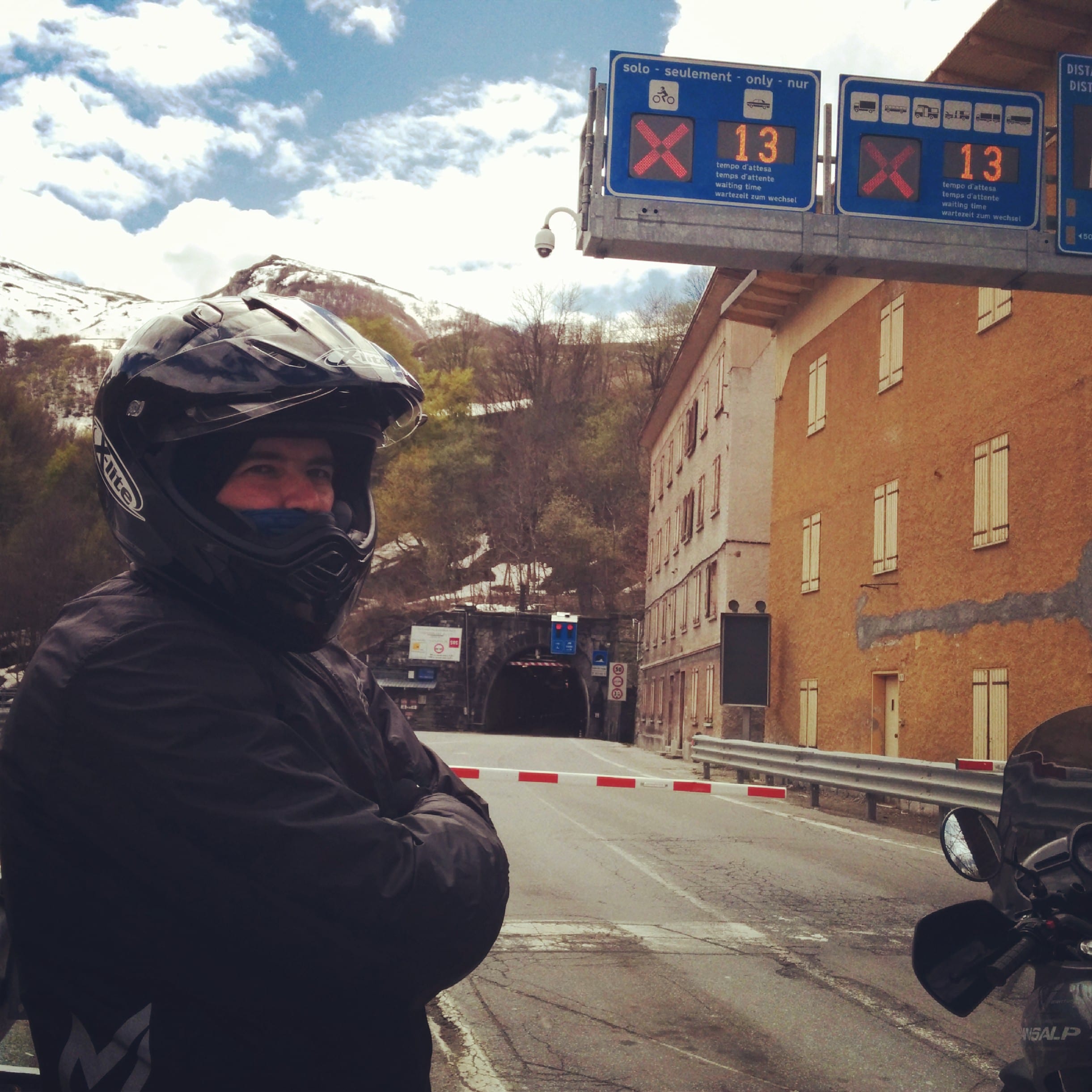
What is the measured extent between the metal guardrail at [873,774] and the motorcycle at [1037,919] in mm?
7990

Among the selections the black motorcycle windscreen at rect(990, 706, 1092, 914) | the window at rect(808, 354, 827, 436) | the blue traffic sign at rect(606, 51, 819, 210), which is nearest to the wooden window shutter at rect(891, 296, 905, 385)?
the window at rect(808, 354, 827, 436)

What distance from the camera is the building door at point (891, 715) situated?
723 inches

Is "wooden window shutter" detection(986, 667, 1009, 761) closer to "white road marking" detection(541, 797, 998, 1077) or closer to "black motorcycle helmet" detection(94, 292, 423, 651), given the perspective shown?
"white road marking" detection(541, 797, 998, 1077)

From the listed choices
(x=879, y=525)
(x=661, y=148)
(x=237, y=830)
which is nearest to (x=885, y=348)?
(x=879, y=525)

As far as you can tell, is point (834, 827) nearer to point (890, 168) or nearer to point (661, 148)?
point (890, 168)

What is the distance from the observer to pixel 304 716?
1573 mm

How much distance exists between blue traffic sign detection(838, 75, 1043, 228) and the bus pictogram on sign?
4.53 ft

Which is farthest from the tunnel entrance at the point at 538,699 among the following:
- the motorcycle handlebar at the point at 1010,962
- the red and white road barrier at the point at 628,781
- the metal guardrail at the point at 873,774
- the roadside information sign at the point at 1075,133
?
the motorcycle handlebar at the point at 1010,962

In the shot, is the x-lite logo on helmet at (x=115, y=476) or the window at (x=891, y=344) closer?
the x-lite logo on helmet at (x=115, y=476)

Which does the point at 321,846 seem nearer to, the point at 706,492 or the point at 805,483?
the point at 805,483

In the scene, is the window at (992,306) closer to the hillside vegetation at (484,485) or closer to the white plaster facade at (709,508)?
the white plaster facade at (709,508)

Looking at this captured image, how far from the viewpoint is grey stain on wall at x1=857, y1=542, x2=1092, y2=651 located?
13.5m

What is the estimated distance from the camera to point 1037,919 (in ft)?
6.84

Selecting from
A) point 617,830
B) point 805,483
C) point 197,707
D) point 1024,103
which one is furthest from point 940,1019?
point 805,483
